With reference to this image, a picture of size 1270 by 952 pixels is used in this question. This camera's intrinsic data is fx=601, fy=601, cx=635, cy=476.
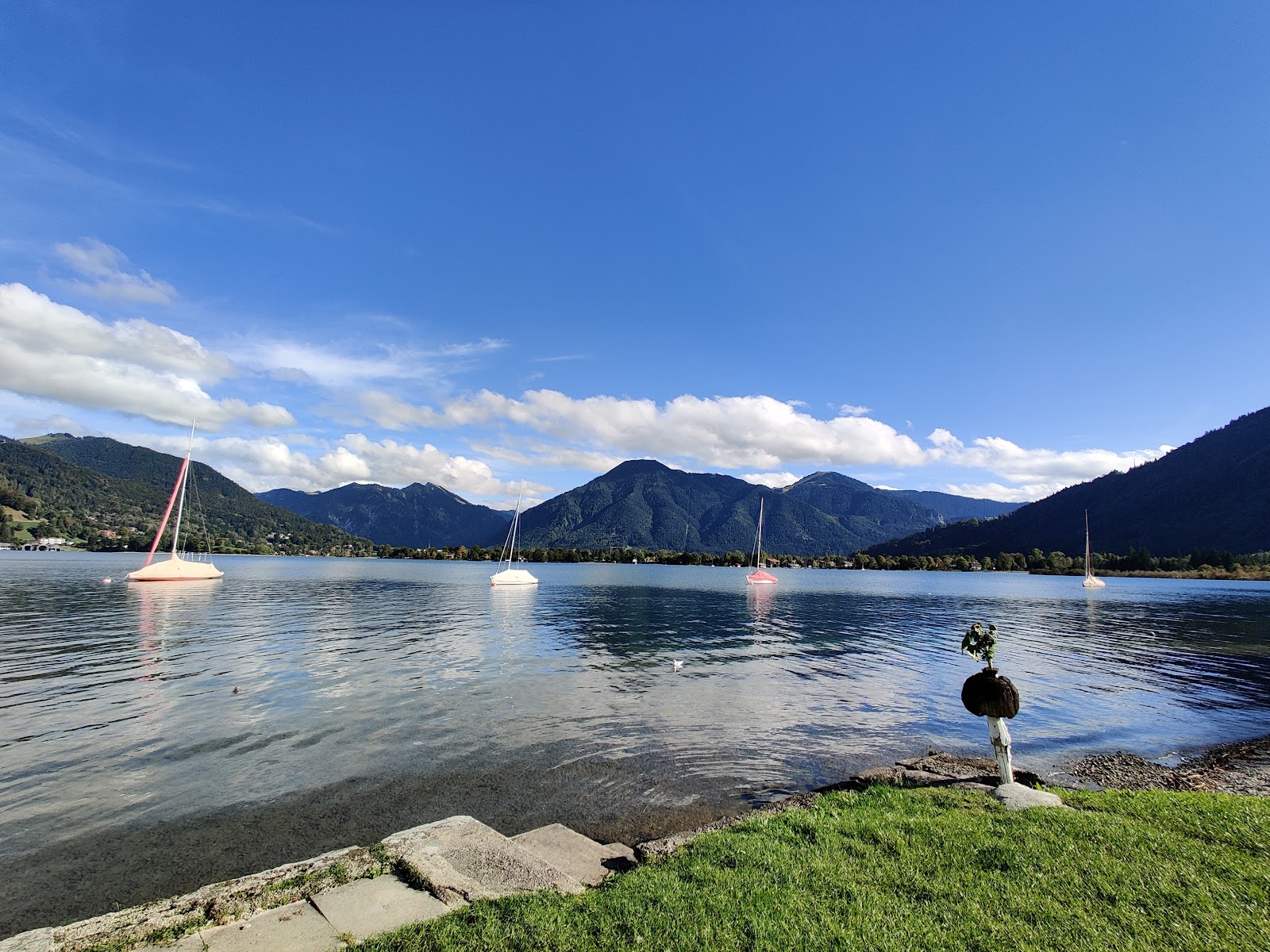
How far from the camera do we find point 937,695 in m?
28.2

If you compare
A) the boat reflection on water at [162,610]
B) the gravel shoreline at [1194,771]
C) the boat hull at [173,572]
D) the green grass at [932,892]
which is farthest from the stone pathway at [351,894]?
the boat hull at [173,572]

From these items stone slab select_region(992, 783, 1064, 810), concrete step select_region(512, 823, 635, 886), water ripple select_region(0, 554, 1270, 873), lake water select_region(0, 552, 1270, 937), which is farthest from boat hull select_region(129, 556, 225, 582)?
stone slab select_region(992, 783, 1064, 810)

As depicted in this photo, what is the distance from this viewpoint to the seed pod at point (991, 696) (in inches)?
512

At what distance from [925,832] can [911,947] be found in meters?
3.90

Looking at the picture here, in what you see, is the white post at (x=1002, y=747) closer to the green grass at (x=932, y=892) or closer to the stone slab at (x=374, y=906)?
the green grass at (x=932, y=892)

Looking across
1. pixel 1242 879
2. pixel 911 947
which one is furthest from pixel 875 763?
pixel 911 947

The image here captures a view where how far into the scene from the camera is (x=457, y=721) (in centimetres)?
2191

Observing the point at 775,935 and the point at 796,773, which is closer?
the point at 775,935

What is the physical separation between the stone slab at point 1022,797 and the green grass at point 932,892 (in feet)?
2.14

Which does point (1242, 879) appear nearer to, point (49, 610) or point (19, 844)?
point (19, 844)

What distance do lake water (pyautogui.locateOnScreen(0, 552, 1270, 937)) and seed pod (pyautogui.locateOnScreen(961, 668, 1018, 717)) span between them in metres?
5.29

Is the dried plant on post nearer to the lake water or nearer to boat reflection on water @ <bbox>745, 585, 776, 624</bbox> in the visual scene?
the lake water

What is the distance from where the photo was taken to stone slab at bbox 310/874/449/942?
7.81 m

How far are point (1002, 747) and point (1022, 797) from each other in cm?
132
